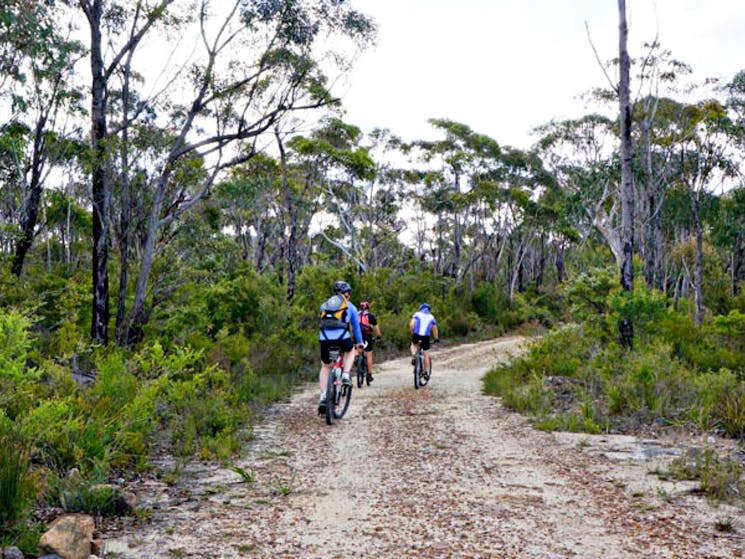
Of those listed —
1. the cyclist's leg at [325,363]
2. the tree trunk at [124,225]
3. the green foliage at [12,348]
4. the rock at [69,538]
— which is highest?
the tree trunk at [124,225]

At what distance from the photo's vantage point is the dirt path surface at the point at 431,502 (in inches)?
152

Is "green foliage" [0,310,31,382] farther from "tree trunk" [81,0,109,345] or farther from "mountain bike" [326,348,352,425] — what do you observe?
"tree trunk" [81,0,109,345]

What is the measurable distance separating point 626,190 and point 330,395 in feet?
25.9

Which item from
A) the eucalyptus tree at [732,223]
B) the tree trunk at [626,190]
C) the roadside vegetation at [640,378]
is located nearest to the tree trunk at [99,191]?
the roadside vegetation at [640,378]

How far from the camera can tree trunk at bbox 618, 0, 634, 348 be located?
1193 cm

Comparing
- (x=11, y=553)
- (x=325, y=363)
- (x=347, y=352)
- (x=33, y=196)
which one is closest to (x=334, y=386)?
(x=325, y=363)

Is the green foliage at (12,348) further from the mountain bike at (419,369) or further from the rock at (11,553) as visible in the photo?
the mountain bike at (419,369)

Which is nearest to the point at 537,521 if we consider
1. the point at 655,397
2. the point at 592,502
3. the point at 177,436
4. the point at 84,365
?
the point at 592,502

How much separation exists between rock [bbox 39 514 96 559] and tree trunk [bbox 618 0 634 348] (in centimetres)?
1017

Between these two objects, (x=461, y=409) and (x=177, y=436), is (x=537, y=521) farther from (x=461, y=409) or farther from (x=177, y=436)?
(x=461, y=409)

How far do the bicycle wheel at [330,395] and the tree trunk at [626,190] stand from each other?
6.23 m

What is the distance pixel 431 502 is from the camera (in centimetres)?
474

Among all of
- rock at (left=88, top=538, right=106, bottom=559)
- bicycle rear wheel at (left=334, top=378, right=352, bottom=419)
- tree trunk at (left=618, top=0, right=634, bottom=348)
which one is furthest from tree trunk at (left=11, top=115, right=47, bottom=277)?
rock at (left=88, top=538, right=106, bottom=559)

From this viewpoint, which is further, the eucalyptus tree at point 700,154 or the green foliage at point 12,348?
the eucalyptus tree at point 700,154
